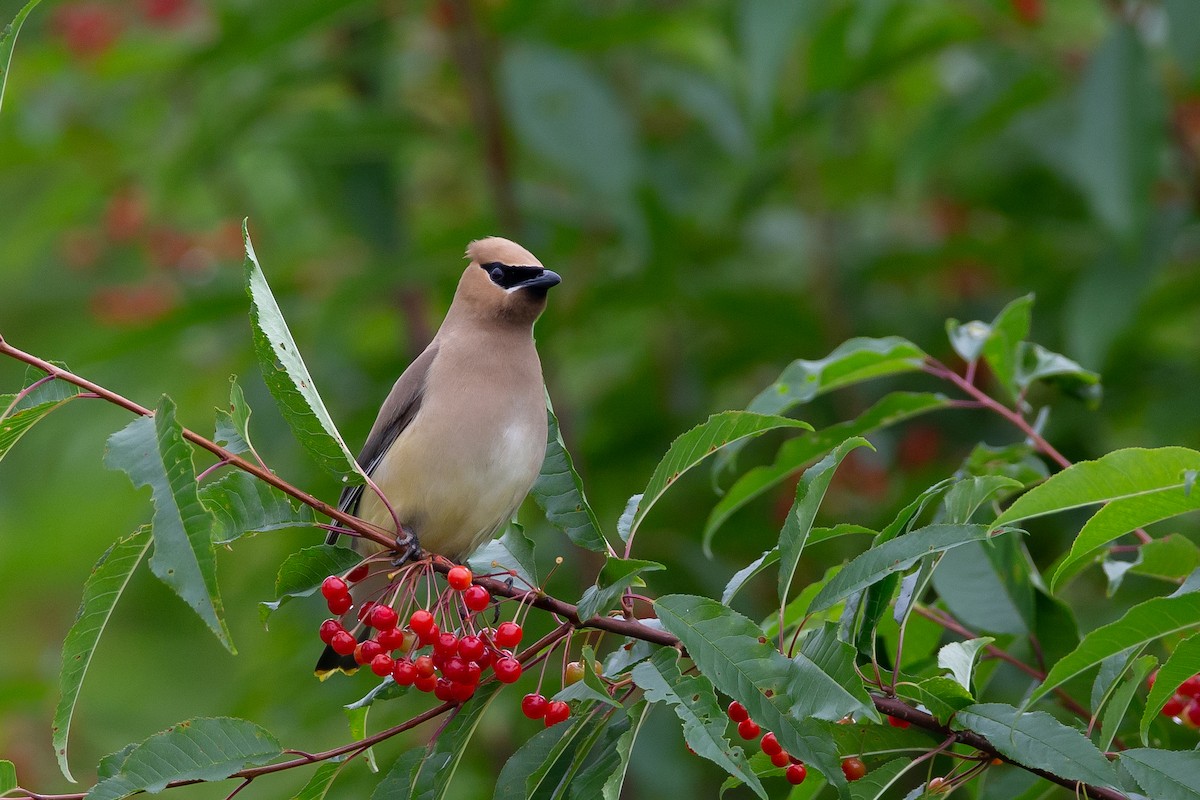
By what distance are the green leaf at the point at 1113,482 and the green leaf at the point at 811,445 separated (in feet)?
2.78

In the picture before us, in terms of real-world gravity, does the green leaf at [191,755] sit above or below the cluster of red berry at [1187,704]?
above

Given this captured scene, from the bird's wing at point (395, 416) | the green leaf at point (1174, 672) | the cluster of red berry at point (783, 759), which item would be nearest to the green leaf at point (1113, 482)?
the green leaf at point (1174, 672)

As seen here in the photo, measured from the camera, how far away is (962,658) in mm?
2357

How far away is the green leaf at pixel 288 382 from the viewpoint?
2.15m

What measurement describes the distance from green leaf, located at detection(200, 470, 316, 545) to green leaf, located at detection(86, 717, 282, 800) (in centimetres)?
30

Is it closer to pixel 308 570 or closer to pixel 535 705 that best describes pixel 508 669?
pixel 535 705

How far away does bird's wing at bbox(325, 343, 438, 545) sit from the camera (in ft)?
11.7

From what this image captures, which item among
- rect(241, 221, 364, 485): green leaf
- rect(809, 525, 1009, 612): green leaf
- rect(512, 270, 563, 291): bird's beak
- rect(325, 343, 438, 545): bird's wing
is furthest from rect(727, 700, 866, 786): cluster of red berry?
rect(512, 270, 563, 291): bird's beak

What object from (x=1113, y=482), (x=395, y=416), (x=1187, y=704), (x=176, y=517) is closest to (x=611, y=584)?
(x=176, y=517)

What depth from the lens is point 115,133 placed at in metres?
6.05

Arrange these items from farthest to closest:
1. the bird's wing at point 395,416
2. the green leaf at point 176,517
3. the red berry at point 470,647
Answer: the bird's wing at point 395,416
the red berry at point 470,647
the green leaf at point 176,517

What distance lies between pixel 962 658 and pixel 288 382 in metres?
1.18

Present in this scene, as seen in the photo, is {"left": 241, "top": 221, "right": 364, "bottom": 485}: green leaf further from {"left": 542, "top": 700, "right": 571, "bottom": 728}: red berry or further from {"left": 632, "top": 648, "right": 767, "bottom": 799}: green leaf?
{"left": 632, "top": 648, "right": 767, "bottom": 799}: green leaf

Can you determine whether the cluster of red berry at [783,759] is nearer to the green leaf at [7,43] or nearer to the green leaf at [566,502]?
the green leaf at [566,502]
